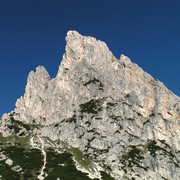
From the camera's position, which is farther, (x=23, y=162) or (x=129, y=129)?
(x=129, y=129)

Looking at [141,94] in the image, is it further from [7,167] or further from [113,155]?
[7,167]

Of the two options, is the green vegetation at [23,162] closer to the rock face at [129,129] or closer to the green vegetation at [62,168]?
the green vegetation at [62,168]

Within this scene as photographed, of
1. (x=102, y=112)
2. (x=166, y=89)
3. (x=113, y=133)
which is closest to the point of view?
(x=113, y=133)

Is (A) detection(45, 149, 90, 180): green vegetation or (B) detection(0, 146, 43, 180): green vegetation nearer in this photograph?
(B) detection(0, 146, 43, 180): green vegetation

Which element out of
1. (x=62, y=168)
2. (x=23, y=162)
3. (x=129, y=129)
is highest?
(x=129, y=129)

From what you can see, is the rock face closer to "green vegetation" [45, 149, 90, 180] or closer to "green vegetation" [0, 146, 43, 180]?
"green vegetation" [45, 149, 90, 180]

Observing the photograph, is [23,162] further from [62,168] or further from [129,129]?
[129,129]

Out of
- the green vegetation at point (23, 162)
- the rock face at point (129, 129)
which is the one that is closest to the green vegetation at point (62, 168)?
the green vegetation at point (23, 162)

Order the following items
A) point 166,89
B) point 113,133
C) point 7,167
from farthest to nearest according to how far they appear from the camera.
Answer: point 166,89 → point 113,133 → point 7,167

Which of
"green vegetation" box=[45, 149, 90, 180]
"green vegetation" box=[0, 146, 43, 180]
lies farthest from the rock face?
"green vegetation" box=[0, 146, 43, 180]

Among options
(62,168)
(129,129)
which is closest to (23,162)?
(62,168)

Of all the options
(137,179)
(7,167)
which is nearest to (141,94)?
(137,179)

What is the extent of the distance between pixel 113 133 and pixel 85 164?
113 feet

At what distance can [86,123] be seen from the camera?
18050 centimetres
